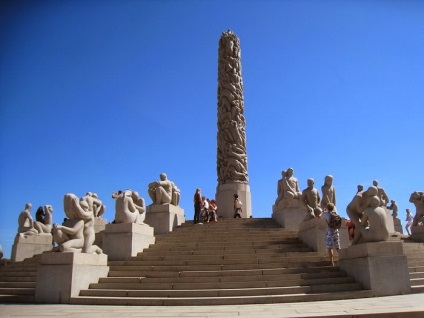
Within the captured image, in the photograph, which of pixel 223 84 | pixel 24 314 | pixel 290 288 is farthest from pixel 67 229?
pixel 223 84

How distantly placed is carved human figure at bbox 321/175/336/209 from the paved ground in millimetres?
6600

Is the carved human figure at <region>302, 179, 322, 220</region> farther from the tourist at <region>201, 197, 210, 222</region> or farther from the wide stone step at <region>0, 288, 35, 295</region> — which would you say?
the wide stone step at <region>0, 288, 35, 295</region>

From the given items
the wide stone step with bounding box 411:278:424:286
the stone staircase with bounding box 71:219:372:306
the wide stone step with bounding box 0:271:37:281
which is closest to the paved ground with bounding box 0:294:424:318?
the stone staircase with bounding box 71:219:372:306

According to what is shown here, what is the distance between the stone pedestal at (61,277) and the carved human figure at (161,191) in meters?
7.67

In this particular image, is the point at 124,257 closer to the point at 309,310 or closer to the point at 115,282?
the point at 115,282

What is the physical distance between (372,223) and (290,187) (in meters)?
7.77

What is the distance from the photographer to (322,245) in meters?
12.4

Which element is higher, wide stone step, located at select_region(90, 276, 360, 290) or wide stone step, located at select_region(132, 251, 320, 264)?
wide stone step, located at select_region(132, 251, 320, 264)

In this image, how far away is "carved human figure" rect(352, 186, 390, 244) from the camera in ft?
31.4

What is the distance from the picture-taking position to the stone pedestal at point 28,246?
A: 1592 cm

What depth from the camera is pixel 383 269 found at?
362 inches

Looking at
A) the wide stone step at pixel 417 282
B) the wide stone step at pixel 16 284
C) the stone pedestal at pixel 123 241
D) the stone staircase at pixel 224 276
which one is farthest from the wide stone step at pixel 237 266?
the wide stone step at pixel 16 284

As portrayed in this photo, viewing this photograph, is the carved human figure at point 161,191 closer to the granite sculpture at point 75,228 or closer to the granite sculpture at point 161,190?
the granite sculpture at point 161,190

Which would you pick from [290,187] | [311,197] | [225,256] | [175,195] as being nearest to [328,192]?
[311,197]
